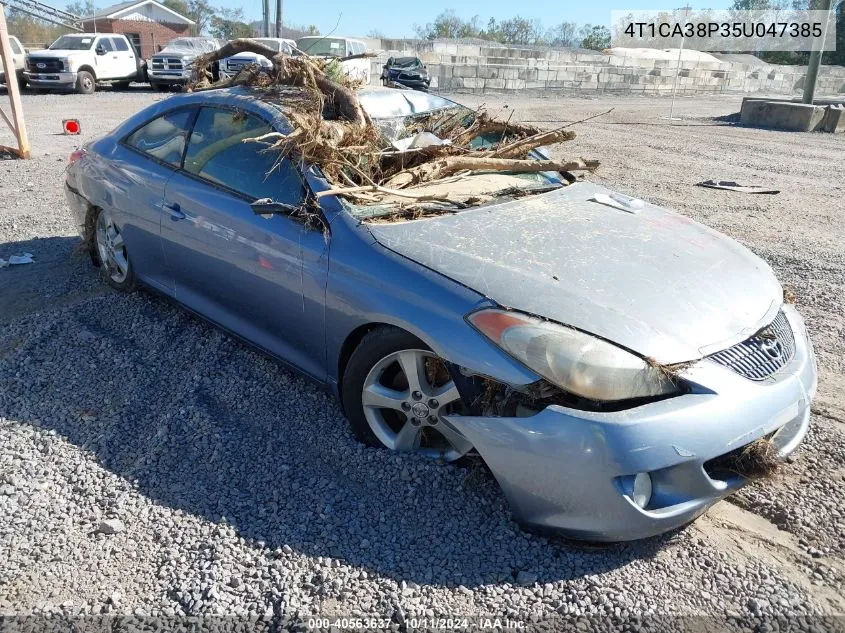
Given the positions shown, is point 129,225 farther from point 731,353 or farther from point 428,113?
point 731,353

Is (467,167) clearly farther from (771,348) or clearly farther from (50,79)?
(50,79)

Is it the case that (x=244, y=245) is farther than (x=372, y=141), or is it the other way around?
(x=372, y=141)

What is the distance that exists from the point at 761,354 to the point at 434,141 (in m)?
2.27

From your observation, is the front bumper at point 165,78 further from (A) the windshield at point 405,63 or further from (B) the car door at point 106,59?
(A) the windshield at point 405,63

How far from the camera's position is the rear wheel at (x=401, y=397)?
278 cm

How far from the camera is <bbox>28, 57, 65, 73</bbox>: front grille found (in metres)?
20.4

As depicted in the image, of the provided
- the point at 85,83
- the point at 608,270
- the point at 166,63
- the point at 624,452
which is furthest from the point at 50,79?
the point at 624,452

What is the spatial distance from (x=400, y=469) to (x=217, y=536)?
77 cm

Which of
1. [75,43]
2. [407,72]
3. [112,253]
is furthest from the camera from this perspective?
[407,72]

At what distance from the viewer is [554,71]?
1232 inches

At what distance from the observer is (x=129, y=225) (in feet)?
14.2

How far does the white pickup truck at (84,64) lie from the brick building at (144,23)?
30323mm

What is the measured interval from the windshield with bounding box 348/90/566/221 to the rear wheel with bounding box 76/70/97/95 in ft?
66.4

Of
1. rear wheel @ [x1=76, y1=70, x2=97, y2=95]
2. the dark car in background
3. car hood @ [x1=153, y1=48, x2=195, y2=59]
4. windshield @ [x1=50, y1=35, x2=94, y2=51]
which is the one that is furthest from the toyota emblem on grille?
windshield @ [x1=50, y1=35, x2=94, y2=51]
